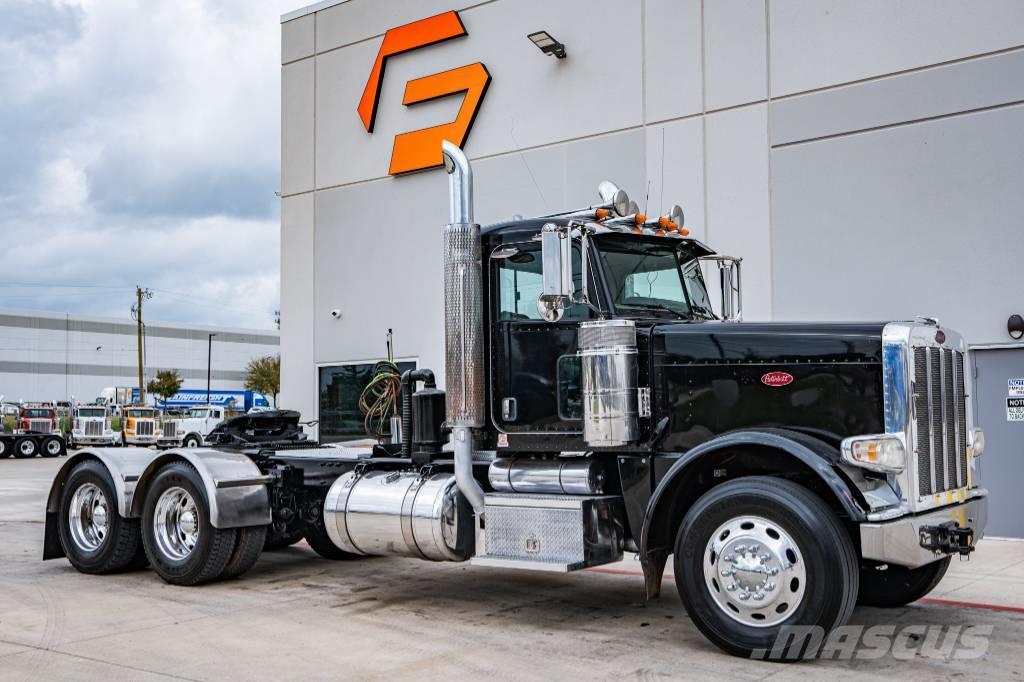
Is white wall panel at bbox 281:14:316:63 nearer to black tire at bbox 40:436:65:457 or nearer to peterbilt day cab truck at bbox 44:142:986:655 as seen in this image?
peterbilt day cab truck at bbox 44:142:986:655

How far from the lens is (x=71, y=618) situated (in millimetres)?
7047

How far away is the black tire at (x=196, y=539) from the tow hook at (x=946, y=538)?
5.38 m

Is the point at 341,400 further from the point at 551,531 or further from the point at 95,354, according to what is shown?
the point at 95,354

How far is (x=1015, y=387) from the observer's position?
11188 mm

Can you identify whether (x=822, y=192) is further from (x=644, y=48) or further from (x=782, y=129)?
(x=644, y=48)

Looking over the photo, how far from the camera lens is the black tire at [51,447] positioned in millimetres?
38531

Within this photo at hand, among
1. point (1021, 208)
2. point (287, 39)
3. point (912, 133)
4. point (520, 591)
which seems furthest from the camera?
point (287, 39)

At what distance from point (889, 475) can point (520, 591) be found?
3.45 m

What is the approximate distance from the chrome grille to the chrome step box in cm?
193

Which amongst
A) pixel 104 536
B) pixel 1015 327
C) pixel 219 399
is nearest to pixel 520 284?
pixel 104 536

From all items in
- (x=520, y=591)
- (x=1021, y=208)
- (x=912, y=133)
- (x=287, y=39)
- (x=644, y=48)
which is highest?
(x=287, y=39)

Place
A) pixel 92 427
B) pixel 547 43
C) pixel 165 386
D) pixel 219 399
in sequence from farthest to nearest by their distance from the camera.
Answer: pixel 165 386 → pixel 219 399 → pixel 92 427 → pixel 547 43

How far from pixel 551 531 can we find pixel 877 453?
2.11 metres

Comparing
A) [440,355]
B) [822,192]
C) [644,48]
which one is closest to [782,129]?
[822,192]
